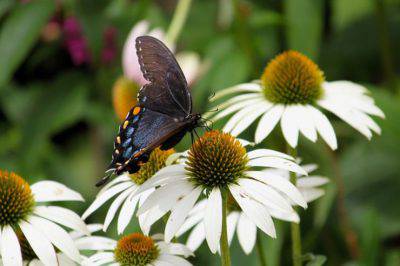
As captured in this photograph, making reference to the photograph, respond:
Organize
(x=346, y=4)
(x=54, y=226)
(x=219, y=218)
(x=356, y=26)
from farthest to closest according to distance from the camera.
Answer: (x=356, y=26), (x=346, y=4), (x=54, y=226), (x=219, y=218)

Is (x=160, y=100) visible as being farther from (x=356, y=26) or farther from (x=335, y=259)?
(x=356, y=26)

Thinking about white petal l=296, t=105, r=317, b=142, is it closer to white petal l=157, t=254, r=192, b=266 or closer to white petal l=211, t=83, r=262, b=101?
white petal l=211, t=83, r=262, b=101

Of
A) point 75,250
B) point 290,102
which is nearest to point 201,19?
point 290,102

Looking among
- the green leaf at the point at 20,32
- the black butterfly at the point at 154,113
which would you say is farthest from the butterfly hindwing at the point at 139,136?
the green leaf at the point at 20,32

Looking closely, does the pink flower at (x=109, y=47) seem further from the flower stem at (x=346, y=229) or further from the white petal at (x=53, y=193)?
the white petal at (x=53, y=193)

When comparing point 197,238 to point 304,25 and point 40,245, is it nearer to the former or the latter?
point 40,245
